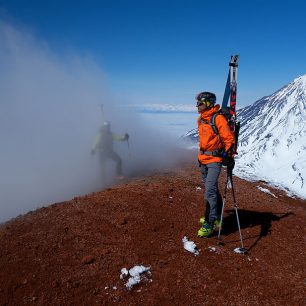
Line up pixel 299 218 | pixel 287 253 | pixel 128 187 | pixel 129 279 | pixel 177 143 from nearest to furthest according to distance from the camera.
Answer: pixel 129 279
pixel 287 253
pixel 299 218
pixel 128 187
pixel 177 143

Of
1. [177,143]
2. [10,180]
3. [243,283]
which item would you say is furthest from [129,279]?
[10,180]

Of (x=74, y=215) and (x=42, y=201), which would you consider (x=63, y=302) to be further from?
(x=42, y=201)

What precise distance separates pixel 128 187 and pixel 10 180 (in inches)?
953

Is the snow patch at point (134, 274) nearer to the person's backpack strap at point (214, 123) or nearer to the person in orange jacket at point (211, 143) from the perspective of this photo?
the person in orange jacket at point (211, 143)

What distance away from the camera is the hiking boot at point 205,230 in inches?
360

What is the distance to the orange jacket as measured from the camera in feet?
27.7

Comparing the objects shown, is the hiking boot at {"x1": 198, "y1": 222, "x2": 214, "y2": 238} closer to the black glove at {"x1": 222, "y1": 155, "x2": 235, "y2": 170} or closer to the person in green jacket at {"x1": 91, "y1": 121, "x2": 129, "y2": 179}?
the black glove at {"x1": 222, "y1": 155, "x2": 235, "y2": 170}

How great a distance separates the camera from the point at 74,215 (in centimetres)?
988

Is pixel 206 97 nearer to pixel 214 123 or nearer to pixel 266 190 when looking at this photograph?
pixel 214 123

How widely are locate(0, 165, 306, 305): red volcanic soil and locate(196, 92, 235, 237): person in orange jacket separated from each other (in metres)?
1.14

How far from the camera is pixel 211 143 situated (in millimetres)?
8758

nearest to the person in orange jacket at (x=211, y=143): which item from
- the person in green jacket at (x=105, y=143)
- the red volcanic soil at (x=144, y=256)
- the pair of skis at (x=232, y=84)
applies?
the pair of skis at (x=232, y=84)

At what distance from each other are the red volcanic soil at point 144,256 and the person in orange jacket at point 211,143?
1141 millimetres

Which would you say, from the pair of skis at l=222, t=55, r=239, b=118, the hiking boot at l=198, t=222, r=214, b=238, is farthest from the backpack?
the hiking boot at l=198, t=222, r=214, b=238
